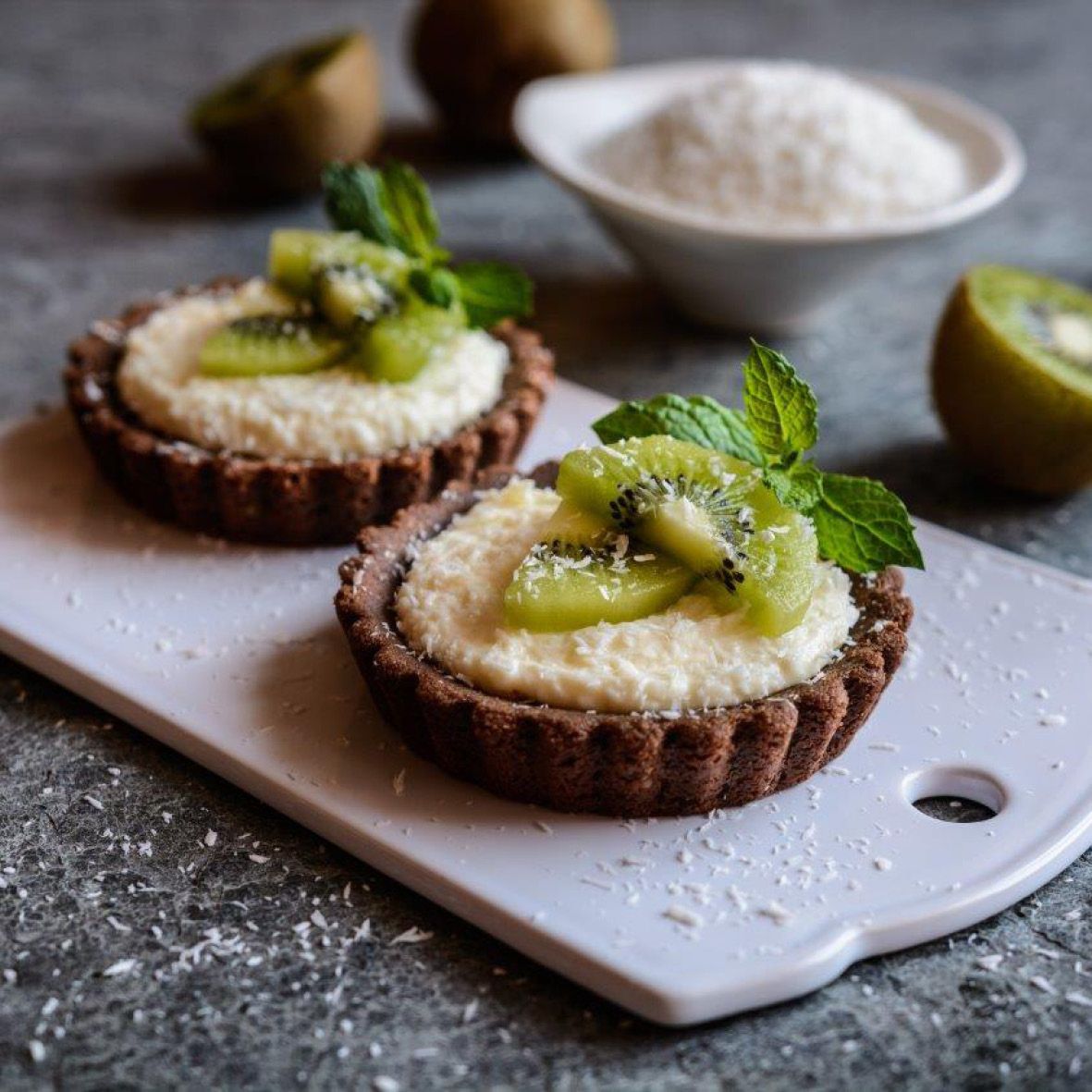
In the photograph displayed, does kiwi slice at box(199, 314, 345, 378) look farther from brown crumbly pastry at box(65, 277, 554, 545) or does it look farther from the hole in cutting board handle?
the hole in cutting board handle

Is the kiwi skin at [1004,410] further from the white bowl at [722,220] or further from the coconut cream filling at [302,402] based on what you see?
the coconut cream filling at [302,402]

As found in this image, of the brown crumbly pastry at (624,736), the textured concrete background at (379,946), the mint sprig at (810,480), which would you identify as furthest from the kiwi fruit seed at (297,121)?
the brown crumbly pastry at (624,736)

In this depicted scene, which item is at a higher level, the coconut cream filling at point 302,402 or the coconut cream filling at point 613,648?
the coconut cream filling at point 613,648

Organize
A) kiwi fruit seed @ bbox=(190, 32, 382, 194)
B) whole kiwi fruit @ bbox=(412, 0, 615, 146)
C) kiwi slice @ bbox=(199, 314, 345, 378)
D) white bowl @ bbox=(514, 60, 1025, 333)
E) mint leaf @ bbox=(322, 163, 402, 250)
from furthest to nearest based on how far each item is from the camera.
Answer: whole kiwi fruit @ bbox=(412, 0, 615, 146), kiwi fruit seed @ bbox=(190, 32, 382, 194), white bowl @ bbox=(514, 60, 1025, 333), mint leaf @ bbox=(322, 163, 402, 250), kiwi slice @ bbox=(199, 314, 345, 378)

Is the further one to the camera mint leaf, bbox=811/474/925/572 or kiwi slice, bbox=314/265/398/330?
kiwi slice, bbox=314/265/398/330

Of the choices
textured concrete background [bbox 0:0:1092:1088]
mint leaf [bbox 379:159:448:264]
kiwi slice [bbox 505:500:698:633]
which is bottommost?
textured concrete background [bbox 0:0:1092:1088]

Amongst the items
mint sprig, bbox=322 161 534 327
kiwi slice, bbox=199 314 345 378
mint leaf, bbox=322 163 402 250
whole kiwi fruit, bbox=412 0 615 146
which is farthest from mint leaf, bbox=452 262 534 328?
whole kiwi fruit, bbox=412 0 615 146

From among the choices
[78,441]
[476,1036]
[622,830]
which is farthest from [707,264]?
[476,1036]

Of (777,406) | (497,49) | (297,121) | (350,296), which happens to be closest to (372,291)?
(350,296)

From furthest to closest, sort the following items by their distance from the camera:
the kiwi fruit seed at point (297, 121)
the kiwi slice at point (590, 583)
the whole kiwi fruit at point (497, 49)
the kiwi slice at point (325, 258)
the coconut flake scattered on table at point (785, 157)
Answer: the whole kiwi fruit at point (497, 49), the kiwi fruit seed at point (297, 121), the coconut flake scattered on table at point (785, 157), the kiwi slice at point (325, 258), the kiwi slice at point (590, 583)
